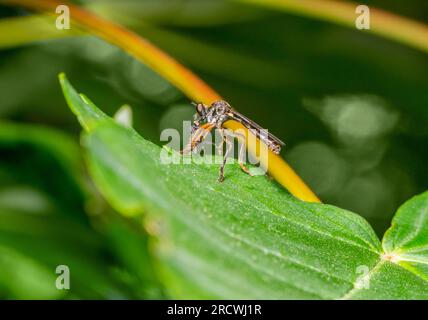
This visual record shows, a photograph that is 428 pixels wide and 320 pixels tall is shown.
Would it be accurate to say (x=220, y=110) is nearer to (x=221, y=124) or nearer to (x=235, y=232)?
(x=221, y=124)

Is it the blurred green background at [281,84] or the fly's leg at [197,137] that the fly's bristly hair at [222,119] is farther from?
the blurred green background at [281,84]

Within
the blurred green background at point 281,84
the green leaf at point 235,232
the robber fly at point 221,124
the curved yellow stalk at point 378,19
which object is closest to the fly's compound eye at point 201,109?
the robber fly at point 221,124

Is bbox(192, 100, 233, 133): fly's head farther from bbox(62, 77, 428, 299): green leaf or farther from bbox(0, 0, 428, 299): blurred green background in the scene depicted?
bbox(0, 0, 428, 299): blurred green background

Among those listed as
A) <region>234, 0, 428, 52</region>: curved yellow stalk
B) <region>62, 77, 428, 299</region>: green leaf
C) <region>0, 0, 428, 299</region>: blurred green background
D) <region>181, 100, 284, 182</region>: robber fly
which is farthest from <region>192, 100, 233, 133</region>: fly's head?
<region>0, 0, 428, 299</region>: blurred green background
